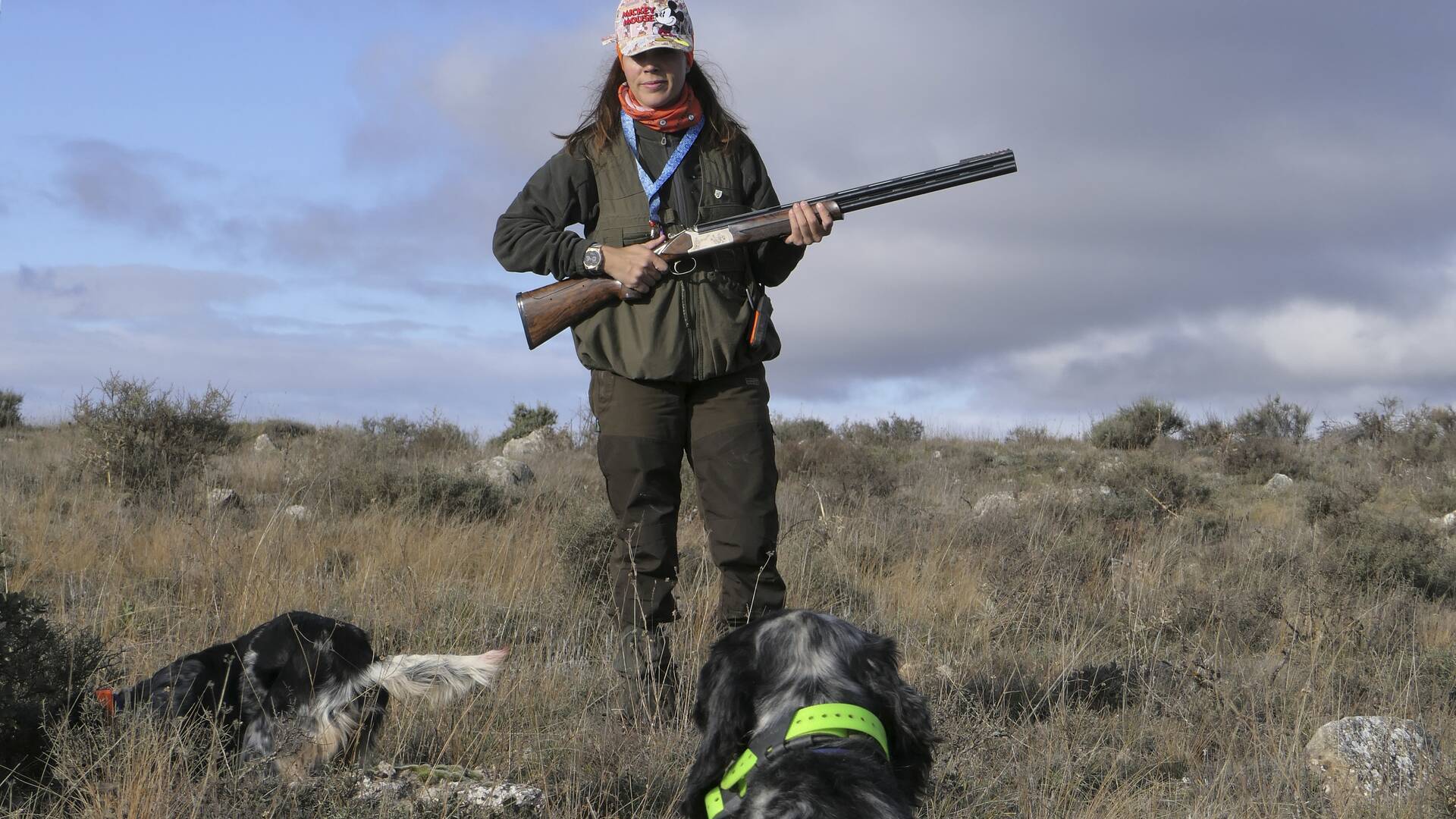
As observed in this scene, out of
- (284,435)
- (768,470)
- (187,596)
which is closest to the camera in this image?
(768,470)

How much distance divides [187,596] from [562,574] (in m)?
1.86

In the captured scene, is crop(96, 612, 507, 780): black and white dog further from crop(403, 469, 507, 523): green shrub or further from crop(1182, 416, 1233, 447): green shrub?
crop(1182, 416, 1233, 447): green shrub

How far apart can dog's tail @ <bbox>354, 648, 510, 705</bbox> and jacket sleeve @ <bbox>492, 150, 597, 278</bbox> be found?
4.79 ft

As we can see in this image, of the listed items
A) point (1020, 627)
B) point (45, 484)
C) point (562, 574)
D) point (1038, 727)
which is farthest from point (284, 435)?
point (1038, 727)

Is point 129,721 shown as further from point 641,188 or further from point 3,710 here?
point 641,188

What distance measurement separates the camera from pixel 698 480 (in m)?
3.94

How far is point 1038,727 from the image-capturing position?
3.89m

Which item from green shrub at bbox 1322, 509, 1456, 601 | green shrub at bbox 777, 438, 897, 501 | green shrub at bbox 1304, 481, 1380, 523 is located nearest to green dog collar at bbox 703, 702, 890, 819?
green shrub at bbox 1322, 509, 1456, 601

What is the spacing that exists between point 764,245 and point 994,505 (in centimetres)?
533

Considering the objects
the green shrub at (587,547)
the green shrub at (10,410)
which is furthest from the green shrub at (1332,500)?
the green shrub at (10,410)

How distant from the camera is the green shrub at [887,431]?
15.8 m

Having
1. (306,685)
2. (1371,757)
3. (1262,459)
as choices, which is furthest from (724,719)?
(1262,459)

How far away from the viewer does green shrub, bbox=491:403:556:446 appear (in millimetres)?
15503

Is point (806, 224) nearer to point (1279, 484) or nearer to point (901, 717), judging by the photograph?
point (901, 717)
